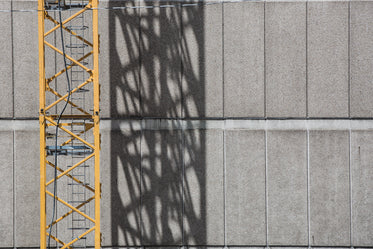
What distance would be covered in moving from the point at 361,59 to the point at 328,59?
114cm

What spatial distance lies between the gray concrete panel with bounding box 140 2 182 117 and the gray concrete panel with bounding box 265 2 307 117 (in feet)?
10.1

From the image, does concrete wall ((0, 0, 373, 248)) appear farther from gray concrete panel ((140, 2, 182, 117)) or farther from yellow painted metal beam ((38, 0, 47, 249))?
yellow painted metal beam ((38, 0, 47, 249))

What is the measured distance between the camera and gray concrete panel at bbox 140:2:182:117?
38.9 ft

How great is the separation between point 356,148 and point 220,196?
4910 mm

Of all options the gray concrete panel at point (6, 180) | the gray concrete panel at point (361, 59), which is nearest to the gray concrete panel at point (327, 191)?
the gray concrete panel at point (361, 59)

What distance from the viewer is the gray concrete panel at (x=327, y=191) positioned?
39.1 feet

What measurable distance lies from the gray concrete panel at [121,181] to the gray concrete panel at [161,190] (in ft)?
0.88

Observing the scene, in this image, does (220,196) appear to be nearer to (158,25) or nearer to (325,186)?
(325,186)

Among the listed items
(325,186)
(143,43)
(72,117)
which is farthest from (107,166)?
(325,186)

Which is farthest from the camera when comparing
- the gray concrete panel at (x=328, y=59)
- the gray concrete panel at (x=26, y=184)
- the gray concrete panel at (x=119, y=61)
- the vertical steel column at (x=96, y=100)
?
the gray concrete panel at (x=328, y=59)

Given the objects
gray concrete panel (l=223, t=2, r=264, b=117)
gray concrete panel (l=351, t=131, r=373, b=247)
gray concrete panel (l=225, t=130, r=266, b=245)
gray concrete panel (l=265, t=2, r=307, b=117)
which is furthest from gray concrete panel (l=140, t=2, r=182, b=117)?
gray concrete panel (l=351, t=131, r=373, b=247)

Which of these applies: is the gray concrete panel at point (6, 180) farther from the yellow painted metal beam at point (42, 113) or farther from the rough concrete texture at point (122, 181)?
the rough concrete texture at point (122, 181)

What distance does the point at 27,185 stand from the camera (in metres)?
11.7

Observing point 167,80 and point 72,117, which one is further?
point 167,80
